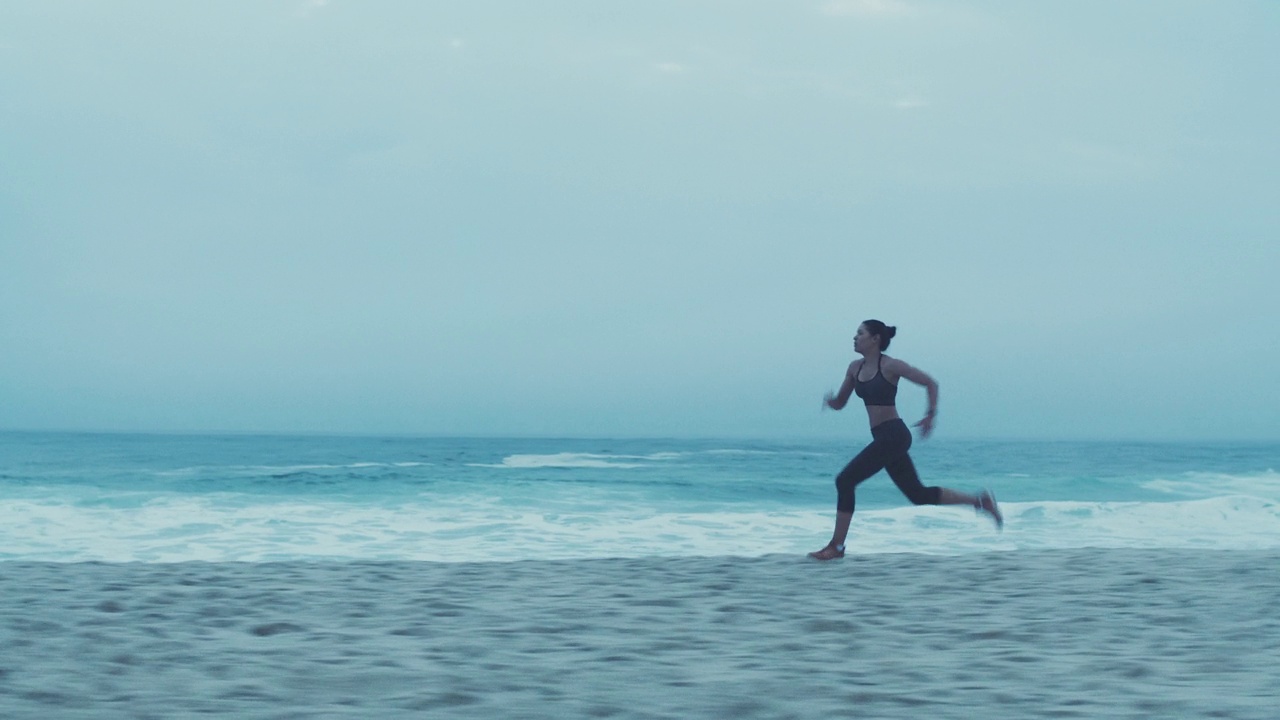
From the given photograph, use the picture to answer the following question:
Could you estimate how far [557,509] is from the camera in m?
14.9

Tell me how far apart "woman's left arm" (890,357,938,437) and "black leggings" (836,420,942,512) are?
234 mm

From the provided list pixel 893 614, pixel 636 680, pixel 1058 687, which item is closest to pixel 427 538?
pixel 893 614

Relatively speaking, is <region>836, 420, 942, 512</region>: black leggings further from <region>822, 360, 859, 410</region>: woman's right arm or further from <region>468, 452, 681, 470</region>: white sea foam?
<region>468, 452, 681, 470</region>: white sea foam

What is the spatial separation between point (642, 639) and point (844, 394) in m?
2.90

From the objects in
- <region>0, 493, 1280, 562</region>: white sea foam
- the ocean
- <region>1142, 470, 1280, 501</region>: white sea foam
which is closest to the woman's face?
the ocean

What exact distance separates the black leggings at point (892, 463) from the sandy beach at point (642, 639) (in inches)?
17.6

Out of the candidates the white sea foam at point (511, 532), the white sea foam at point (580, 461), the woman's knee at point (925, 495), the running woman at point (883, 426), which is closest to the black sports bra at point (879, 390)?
the running woman at point (883, 426)

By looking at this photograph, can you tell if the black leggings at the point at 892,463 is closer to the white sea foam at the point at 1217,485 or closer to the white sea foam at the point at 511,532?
the white sea foam at the point at 511,532

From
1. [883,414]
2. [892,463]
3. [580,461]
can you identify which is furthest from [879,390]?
[580,461]

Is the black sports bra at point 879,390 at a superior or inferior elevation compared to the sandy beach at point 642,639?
superior

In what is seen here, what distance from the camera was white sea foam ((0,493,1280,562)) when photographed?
9.24 m

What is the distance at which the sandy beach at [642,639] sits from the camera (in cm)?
322

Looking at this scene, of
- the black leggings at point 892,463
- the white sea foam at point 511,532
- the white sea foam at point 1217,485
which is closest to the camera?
the black leggings at point 892,463

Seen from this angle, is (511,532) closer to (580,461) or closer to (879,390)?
(879,390)
